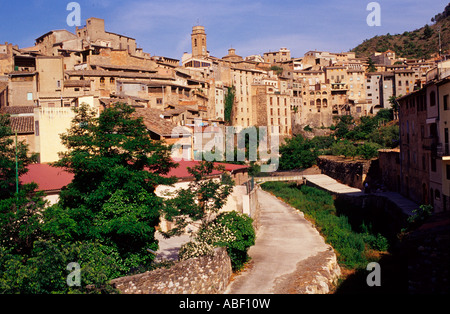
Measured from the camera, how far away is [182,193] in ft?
55.0

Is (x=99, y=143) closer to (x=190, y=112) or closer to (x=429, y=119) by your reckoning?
(x=429, y=119)

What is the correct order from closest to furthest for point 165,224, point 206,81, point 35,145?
point 165,224 → point 35,145 → point 206,81

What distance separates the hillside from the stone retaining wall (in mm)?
104446

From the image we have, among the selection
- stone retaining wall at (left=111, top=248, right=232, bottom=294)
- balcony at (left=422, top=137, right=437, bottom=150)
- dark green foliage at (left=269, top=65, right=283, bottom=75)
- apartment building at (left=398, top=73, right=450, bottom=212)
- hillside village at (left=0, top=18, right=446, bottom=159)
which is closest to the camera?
stone retaining wall at (left=111, top=248, right=232, bottom=294)

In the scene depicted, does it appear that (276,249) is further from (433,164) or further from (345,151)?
(345,151)

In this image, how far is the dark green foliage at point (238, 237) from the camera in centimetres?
1625

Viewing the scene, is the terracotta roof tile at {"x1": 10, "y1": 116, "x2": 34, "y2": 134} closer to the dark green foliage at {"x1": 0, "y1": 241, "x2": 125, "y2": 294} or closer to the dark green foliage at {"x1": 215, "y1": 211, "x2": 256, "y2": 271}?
the dark green foliage at {"x1": 0, "y1": 241, "x2": 125, "y2": 294}

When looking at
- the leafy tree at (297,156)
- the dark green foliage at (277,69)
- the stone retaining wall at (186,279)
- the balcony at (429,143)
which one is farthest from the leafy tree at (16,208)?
the dark green foliage at (277,69)

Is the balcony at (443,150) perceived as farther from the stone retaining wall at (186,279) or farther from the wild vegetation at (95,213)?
the stone retaining wall at (186,279)

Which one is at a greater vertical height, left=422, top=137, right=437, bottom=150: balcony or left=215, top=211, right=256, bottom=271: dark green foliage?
left=422, top=137, right=437, bottom=150: balcony

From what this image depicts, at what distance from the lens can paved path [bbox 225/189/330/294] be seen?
1513 centimetres

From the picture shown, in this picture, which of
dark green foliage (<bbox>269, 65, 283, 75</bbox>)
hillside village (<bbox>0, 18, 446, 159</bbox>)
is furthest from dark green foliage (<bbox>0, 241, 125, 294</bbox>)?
Result: dark green foliage (<bbox>269, 65, 283, 75</bbox>)

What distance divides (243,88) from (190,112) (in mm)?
27424

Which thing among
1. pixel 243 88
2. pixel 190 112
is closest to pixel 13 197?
pixel 190 112
